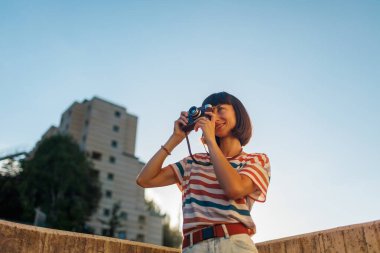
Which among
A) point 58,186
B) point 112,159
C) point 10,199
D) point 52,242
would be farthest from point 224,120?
point 112,159

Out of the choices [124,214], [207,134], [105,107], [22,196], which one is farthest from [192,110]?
[105,107]

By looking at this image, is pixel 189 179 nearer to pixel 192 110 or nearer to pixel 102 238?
pixel 192 110

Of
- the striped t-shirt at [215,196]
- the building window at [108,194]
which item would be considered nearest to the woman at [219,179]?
the striped t-shirt at [215,196]

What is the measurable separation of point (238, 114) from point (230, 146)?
0.83ft

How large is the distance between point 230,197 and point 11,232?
1.30 m

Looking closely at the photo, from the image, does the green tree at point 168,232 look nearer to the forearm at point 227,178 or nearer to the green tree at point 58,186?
the green tree at point 58,186

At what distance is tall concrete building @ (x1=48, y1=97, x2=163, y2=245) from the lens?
42.2m

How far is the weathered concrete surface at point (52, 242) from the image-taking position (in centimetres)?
197

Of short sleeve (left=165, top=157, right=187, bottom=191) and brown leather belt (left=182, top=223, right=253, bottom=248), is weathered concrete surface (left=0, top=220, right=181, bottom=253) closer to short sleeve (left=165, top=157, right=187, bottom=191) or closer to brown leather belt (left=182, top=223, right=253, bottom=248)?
short sleeve (left=165, top=157, right=187, bottom=191)

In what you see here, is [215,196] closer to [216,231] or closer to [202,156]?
[216,231]

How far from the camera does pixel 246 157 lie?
2.29 m

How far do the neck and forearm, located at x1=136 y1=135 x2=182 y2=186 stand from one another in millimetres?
328

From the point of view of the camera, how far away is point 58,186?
91.7ft

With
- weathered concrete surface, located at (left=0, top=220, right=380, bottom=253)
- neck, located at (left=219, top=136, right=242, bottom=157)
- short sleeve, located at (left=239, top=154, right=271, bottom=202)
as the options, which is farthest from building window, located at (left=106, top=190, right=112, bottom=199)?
short sleeve, located at (left=239, top=154, right=271, bottom=202)
